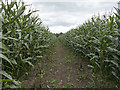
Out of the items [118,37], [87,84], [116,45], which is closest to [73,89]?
[87,84]

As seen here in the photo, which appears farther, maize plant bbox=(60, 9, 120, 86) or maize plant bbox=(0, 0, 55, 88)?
maize plant bbox=(60, 9, 120, 86)

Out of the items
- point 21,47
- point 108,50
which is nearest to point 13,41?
point 21,47

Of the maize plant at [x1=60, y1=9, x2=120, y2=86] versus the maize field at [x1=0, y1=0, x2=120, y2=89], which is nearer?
the maize field at [x1=0, y1=0, x2=120, y2=89]

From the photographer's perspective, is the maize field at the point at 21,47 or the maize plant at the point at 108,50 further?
the maize plant at the point at 108,50

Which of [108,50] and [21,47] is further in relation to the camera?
[21,47]

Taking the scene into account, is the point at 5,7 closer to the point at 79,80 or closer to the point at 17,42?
the point at 17,42

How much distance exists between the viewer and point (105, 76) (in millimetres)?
2662

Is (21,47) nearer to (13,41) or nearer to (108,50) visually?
(13,41)

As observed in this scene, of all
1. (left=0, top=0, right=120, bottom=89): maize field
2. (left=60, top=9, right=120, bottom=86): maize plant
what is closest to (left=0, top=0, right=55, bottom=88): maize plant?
(left=0, top=0, right=120, bottom=89): maize field

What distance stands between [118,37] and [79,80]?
4.70 ft

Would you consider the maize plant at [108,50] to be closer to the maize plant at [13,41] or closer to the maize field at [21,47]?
the maize field at [21,47]

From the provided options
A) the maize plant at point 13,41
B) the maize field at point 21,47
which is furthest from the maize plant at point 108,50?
the maize plant at point 13,41

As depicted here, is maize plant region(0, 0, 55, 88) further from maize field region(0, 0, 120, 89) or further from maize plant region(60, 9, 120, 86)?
maize plant region(60, 9, 120, 86)

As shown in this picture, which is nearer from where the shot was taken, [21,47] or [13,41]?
[13,41]
